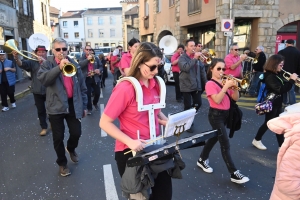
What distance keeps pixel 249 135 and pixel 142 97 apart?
4076 millimetres

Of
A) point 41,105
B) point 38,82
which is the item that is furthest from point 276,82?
point 41,105

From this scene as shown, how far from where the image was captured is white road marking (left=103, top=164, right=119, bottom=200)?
334 centimetres

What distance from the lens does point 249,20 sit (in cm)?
1297

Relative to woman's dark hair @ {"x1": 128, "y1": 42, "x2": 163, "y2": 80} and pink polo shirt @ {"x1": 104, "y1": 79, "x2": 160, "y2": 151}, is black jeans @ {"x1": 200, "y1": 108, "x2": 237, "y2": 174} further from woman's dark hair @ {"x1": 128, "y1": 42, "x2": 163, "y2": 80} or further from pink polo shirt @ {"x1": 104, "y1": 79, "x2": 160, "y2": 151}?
woman's dark hair @ {"x1": 128, "y1": 42, "x2": 163, "y2": 80}

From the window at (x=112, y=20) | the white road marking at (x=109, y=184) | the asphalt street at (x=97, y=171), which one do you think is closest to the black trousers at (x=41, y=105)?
the asphalt street at (x=97, y=171)

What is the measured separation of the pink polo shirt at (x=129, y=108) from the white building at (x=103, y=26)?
6683 cm

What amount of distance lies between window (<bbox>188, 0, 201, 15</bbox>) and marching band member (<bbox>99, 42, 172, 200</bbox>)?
13963 millimetres

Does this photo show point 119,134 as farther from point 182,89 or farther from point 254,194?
point 182,89

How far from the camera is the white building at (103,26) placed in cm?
6714

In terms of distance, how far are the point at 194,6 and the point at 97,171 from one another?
45.5 feet

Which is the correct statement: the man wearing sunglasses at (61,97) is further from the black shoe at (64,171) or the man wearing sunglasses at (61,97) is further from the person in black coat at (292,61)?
the person in black coat at (292,61)

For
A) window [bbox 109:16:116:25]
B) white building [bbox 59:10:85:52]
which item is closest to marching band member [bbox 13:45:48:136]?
window [bbox 109:16:116:25]

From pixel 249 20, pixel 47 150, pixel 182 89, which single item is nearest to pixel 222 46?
pixel 249 20

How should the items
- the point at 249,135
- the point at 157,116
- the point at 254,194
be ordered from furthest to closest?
the point at 249,135
the point at 254,194
the point at 157,116
